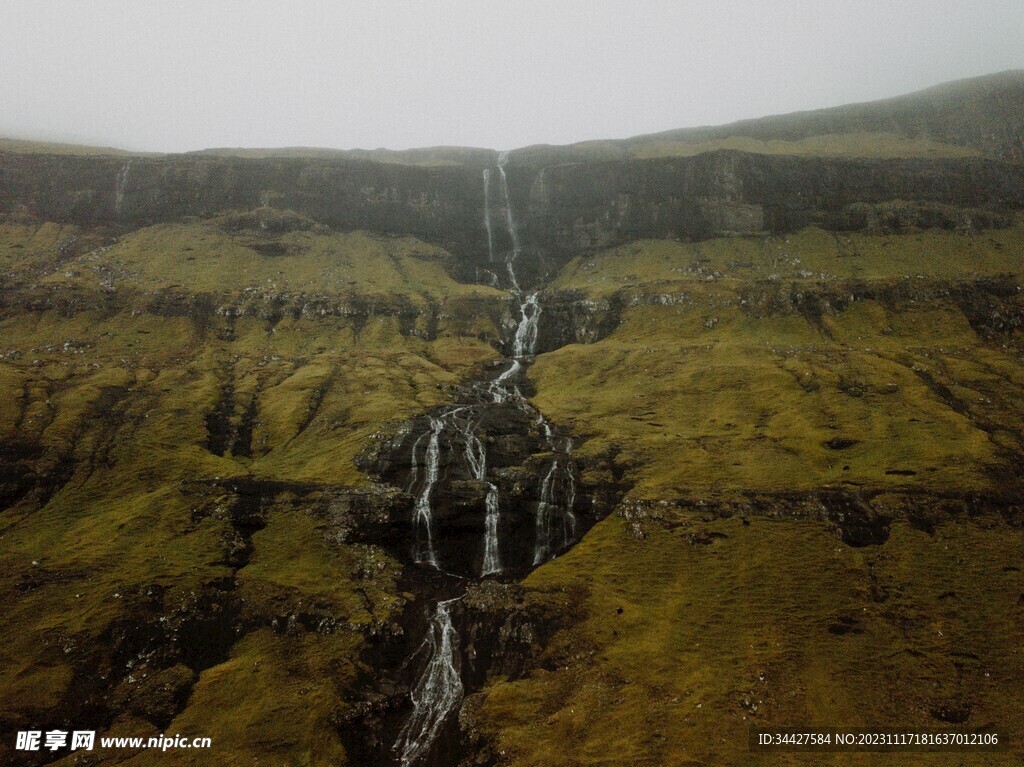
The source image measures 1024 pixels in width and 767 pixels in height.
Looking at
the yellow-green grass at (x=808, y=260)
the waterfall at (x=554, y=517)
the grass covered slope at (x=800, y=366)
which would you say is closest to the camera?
the waterfall at (x=554, y=517)

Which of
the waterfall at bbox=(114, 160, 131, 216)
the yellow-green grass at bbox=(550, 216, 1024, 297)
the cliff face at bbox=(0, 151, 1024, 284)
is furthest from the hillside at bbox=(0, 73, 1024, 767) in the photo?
the cliff face at bbox=(0, 151, 1024, 284)

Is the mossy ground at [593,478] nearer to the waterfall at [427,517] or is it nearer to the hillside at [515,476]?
the hillside at [515,476]

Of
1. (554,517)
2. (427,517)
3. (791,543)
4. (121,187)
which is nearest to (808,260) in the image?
(791,543)

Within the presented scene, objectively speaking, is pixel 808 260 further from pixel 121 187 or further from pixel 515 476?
pixel 121 187

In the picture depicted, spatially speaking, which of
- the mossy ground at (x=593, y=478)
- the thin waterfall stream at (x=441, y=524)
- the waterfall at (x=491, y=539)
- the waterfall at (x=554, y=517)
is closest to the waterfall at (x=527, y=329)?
the mossy ground at (x=593, y=478)

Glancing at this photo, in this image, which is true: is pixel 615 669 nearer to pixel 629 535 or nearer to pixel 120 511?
pixel 629 535

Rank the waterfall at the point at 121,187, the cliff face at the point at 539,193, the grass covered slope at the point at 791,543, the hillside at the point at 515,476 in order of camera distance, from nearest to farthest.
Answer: the grass covered slope at the point at 791,543
the hillside at the point at 515,476
the cliff face at the point at 539,193
the waterfall at the point at 121,187

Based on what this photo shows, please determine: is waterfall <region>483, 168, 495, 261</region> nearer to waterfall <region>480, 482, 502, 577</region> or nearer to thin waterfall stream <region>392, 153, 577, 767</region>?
thin waterfall stream <region>392, 153, 577, 767</region>
